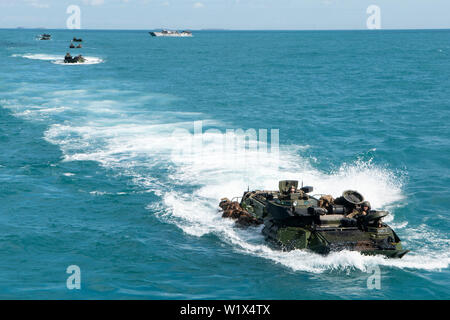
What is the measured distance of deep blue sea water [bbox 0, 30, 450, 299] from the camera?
75.8ft

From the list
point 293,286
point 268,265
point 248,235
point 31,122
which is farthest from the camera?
point 31,122

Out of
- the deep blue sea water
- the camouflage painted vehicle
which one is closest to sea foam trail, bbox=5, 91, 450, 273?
the deep blue sea water

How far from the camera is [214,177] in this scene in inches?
1510

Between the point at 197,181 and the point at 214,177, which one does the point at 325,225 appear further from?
the point at 214,177

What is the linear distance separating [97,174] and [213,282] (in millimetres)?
18572

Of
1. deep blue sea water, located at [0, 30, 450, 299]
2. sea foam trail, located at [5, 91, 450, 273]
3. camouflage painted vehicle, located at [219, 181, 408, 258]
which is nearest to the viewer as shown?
deep blue sea water, located at [0, 30, 450, 299]

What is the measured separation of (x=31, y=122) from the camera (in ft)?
181

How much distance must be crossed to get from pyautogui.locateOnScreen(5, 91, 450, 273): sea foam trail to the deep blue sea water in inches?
5.0

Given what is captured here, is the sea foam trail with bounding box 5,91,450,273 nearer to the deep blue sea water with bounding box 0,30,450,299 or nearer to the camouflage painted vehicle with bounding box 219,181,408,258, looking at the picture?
the deep blue sea water with bounding box 0,30,450,299

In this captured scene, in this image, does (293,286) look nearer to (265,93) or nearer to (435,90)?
(265,93)

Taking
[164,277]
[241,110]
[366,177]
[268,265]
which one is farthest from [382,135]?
[164,277]

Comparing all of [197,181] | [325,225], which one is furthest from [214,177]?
[325,225]

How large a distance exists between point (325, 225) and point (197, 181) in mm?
13951

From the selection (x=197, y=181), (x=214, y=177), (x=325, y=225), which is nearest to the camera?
(x=325, y=225)
